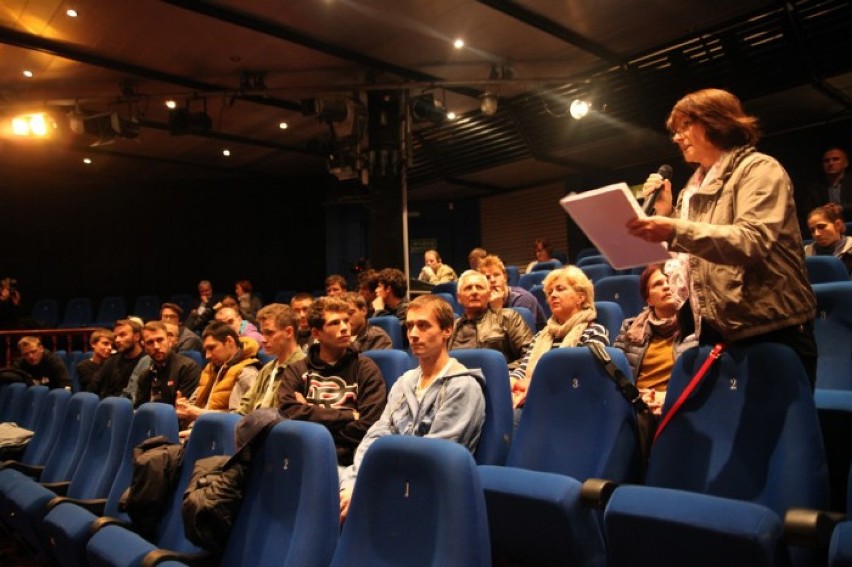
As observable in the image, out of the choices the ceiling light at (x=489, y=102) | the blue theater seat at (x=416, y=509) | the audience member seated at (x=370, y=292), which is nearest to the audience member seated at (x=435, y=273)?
the ceiling light at (x=489, y=102)

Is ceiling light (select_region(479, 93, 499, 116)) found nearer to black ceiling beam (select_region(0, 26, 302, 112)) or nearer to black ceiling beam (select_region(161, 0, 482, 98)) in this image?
black ceiling beam (select_region(161, 0, 482, 98))

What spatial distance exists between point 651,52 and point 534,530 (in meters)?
4.86

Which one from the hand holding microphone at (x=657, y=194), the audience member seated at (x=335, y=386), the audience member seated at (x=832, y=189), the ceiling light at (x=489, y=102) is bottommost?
the audience member seated at (x=335, y=386)

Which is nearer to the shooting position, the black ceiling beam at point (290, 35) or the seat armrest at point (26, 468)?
the seat armrest at point (26, 468)

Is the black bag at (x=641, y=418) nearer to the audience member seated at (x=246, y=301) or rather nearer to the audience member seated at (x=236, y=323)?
the audience member seated at (x=236, y=323)

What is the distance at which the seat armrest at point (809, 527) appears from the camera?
1.14m

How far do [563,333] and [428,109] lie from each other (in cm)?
385

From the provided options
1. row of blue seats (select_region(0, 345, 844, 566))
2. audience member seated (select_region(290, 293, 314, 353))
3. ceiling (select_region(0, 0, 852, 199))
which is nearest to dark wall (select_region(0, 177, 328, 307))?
ceiling (select_region(0, 0, 852, 199))

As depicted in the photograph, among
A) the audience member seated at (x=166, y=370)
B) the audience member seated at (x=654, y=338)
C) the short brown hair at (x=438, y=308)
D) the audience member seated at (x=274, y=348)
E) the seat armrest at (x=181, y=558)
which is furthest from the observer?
the audience member seated at (x=166, y=370)

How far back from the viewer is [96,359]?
4.80 meters

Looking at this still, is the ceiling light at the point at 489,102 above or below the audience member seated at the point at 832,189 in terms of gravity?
above

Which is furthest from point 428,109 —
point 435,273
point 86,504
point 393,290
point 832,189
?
point 86,504

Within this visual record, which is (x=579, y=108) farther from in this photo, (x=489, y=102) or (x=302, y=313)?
(x=302, y=313)

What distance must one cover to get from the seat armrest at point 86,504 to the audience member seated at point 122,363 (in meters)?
1.60
